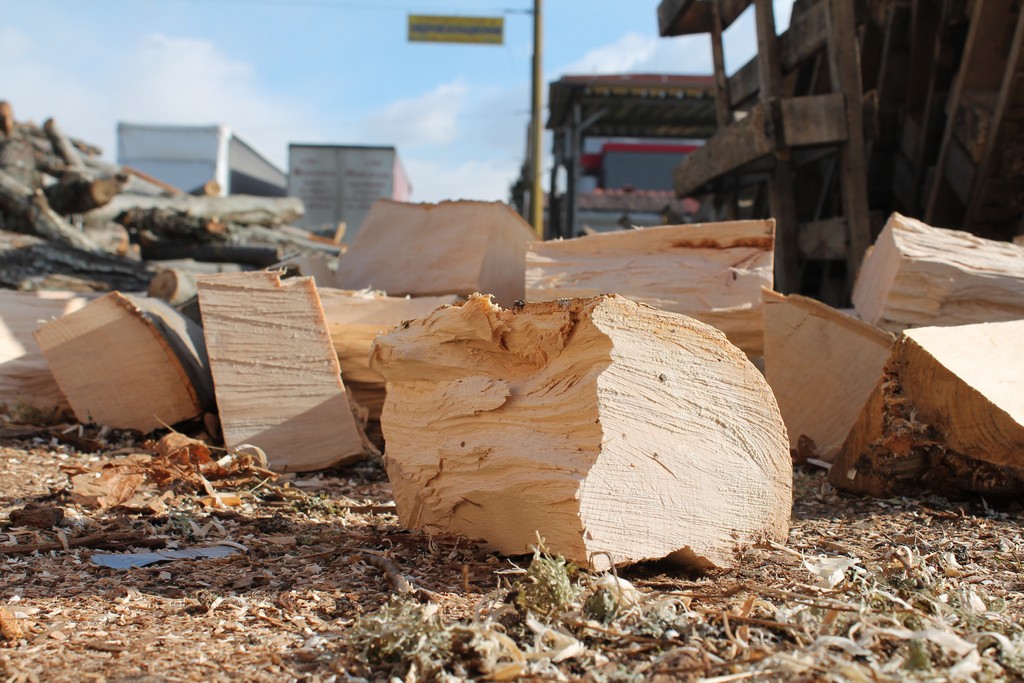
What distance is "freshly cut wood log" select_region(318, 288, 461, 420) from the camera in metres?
4.25

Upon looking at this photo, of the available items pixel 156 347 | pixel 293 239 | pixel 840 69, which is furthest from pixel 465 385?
pixel 293 239

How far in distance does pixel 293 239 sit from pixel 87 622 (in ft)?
34.2

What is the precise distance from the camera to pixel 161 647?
1.91m

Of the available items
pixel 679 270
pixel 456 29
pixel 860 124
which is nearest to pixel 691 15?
pixel 860 124

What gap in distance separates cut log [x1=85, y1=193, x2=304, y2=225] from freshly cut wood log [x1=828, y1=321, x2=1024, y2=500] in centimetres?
966

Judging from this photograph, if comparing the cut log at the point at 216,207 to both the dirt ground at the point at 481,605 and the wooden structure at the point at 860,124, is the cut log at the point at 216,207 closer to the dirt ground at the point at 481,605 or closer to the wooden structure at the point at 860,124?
the wooden structure at the point at 860,124

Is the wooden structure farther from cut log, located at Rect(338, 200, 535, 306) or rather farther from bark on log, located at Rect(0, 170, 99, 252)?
bark on log, located at Rect(0, 170, 99, 252)

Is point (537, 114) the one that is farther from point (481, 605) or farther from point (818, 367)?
point (481, 605)

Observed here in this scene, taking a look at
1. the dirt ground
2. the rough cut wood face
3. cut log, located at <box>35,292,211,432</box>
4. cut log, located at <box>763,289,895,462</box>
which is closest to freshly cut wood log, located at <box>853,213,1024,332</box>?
cut log, located at <box>763,289,895,462</box>

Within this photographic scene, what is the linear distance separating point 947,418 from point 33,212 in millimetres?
9949

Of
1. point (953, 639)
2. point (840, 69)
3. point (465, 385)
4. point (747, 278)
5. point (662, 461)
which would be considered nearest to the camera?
point (953, 639)

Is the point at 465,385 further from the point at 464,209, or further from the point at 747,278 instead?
the point at 464,209

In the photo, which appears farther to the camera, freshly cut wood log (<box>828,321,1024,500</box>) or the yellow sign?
the yellow sign

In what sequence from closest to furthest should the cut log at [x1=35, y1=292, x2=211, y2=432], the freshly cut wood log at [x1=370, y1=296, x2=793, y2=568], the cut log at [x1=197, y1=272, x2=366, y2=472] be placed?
the freshly cut wood log at [x1=370, y1=296, x2=793, y2=568], the cut log at [x1=197, y1=272, x2=366, y2=472], the cut log at [x1=35, y1=292, x2=211, y2=432]
